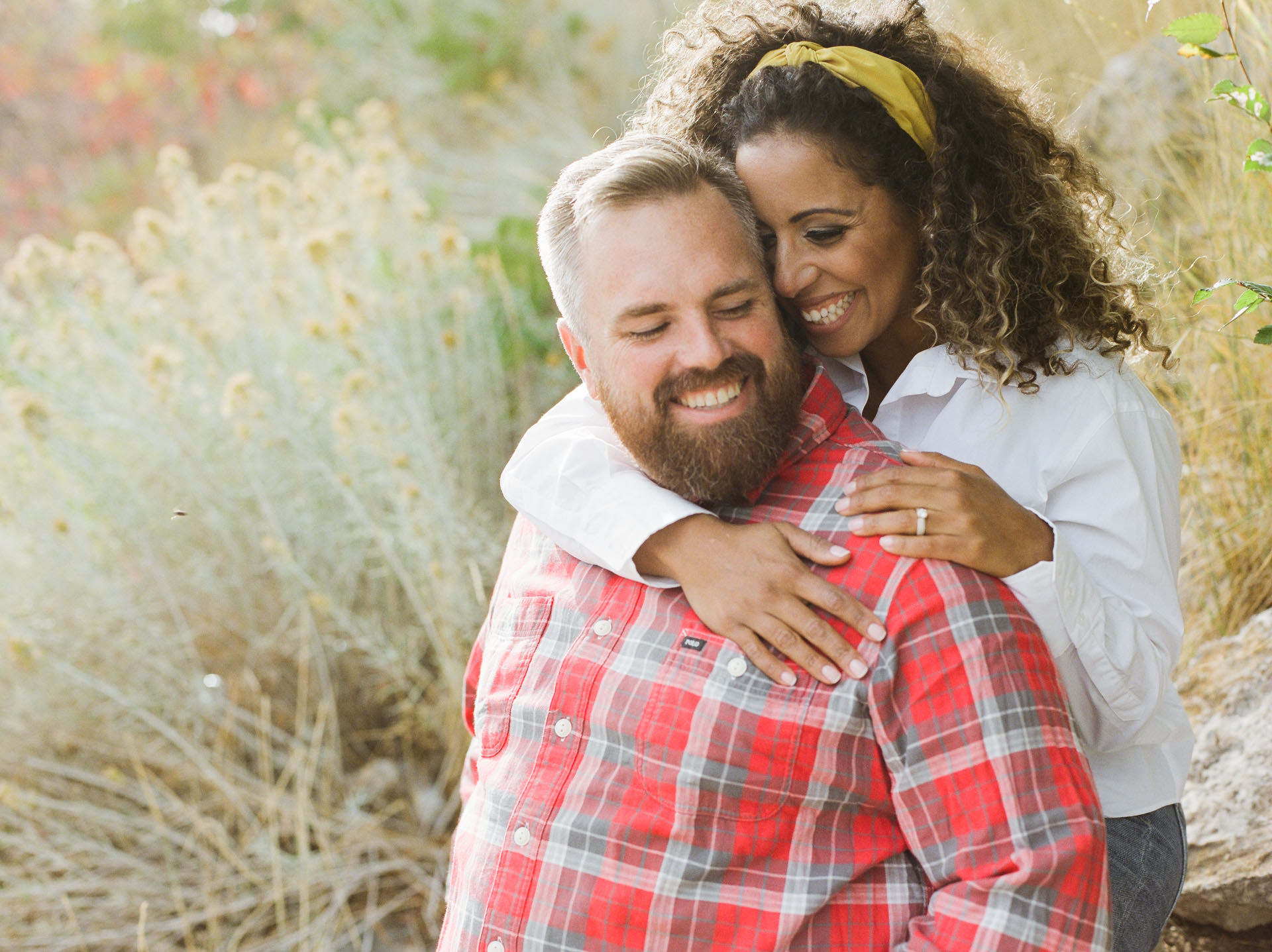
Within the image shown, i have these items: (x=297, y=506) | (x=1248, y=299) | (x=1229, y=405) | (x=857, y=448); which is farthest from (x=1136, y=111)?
(x=297, y=506)

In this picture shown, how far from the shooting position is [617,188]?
180cm

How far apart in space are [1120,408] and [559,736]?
3.49ft

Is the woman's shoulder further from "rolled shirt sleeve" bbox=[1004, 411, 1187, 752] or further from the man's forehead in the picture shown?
the man's forehead

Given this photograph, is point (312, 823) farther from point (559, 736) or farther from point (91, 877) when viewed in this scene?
point (559, 736)

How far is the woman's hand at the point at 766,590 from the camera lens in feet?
4.83

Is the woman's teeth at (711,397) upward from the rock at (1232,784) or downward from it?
upward

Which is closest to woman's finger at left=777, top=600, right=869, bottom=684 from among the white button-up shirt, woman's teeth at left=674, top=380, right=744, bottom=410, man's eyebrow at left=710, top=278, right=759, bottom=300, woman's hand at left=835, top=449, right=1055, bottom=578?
woman's hand at left=835, top=449, right=1055, bottom=578

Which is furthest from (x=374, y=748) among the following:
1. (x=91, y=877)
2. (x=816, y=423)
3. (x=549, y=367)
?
(x=816, y=423)

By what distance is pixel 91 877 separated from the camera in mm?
2871

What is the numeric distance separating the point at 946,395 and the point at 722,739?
2.57ft

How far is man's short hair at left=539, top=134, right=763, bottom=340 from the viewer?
1.79 meters

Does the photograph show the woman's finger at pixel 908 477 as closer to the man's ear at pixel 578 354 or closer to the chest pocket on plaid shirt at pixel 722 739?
the chest pocket on plaid shirt at pixel 722 739

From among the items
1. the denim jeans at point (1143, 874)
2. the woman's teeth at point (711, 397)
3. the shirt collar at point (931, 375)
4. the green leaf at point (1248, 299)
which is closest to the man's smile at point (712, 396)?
the woman's teeth at point (711, 397)

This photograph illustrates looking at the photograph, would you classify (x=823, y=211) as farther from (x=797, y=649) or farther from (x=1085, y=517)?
(x=797, y=649)
